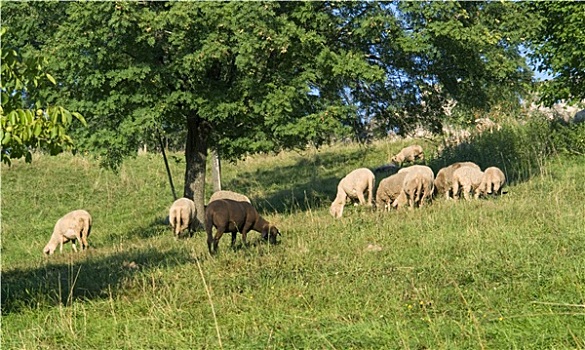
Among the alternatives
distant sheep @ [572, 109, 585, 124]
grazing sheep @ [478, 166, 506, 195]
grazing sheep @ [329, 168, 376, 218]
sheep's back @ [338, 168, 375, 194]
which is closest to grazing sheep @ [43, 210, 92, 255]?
grazing sheep @ [329, 168, 376, 218]

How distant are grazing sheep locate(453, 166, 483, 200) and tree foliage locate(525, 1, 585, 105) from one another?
4735 millimetres

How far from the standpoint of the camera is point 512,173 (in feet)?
70.4

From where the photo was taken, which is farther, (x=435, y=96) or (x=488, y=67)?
(x=435, y=96)

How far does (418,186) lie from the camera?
17250 mm

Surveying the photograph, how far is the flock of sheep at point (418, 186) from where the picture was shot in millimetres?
17297

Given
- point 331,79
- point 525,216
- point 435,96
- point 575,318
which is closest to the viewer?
point 575,318

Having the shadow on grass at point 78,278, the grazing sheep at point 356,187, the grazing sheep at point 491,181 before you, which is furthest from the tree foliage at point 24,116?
the grazing sheep at point 491,181

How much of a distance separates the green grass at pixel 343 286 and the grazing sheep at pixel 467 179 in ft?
3.08

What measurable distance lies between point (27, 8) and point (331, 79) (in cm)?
805

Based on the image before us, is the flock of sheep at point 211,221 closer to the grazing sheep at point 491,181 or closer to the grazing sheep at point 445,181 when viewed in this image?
the grazing sheep at point 445,181

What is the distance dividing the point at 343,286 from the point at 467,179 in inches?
381

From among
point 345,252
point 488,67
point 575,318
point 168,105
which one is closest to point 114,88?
point 168,105

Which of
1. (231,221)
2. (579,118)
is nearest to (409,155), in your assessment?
(579,118)

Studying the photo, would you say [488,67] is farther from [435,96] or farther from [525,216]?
[525,216]
